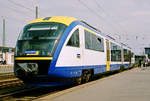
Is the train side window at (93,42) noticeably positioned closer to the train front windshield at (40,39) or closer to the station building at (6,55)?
the train front windshield at (40,39)

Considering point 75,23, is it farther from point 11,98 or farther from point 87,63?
point 11,98

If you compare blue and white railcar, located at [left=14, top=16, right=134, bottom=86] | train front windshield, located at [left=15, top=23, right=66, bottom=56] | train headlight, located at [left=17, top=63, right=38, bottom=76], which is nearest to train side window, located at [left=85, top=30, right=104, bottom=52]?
blue and white railcar, located at [left=14, top=16, right=134, bottom=86]

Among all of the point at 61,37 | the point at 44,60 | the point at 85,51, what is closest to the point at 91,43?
the point at 85,51

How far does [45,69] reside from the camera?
9.18 meters

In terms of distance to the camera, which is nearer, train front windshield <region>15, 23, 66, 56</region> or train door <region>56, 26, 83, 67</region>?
train front windshield <region>15, 23, 66, 56</region>

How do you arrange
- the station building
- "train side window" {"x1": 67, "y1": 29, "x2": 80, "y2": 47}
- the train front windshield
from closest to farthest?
the train front windshield
"train side window" {"x1": 67, "y1": 29, "x2": 80, "y2": 47}
the station building

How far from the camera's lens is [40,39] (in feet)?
31.8

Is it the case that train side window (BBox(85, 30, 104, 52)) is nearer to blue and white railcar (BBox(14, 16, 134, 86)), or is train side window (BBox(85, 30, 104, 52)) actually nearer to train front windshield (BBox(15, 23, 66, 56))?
blue and white railcar (BBox(14, 16, 134, 86))

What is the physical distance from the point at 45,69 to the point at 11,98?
166 cm

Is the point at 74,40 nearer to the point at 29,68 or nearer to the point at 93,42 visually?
the point at 29,68

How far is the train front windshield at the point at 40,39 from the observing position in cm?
939

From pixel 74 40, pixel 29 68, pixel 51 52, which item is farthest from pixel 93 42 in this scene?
pixel 29 68

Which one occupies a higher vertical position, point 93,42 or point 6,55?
point 6,55

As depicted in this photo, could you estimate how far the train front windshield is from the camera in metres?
9.39
